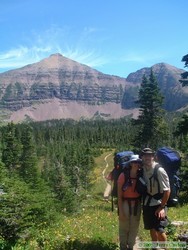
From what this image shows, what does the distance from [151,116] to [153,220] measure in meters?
29.8

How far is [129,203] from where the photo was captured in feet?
27.3

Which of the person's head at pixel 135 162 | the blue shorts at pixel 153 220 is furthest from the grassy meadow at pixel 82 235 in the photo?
the person's head at pixel 135 162

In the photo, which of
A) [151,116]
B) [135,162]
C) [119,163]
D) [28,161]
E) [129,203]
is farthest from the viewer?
[28,161]

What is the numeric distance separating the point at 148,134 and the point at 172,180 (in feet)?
94.8

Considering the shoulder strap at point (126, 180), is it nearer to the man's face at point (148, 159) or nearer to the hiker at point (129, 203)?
the hiker at point (129, 203)

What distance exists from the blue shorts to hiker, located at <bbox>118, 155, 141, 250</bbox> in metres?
0.30

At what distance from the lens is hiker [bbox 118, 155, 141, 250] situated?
824 centimetres

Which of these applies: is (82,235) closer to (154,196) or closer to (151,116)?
(154,196)

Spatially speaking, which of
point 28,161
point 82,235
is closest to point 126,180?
point 82,235

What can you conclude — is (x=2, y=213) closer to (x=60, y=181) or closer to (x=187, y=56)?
(x=187, y=56)

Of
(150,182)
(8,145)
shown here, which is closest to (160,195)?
(150,182)

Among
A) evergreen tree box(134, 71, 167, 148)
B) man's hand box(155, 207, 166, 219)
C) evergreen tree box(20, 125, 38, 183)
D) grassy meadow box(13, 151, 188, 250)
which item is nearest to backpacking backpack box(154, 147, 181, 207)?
man's hand box(155, 207, 166, 219)

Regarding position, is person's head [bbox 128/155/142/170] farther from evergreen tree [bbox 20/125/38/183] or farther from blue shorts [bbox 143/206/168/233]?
evergreen tree [bbox 20/125/38/183]

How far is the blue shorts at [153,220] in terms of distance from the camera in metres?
7.98
